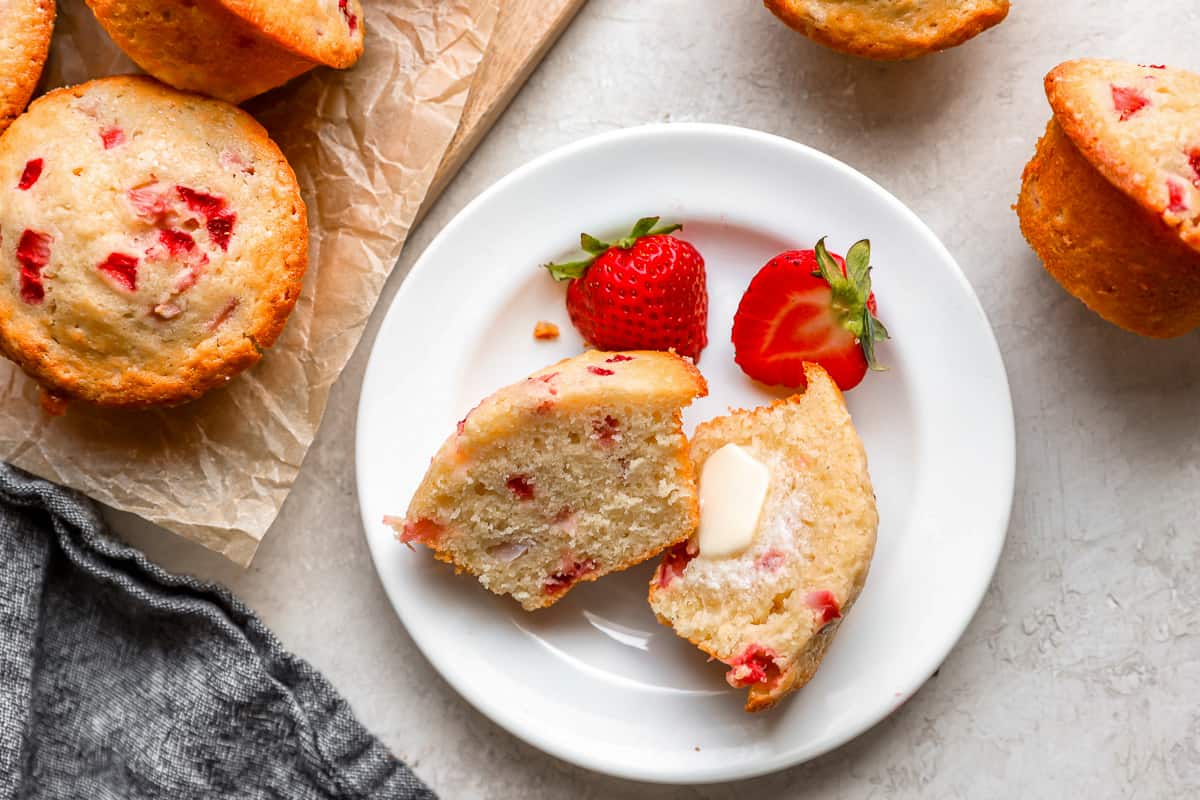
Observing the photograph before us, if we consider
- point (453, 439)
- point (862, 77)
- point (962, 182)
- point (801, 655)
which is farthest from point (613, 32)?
point (801, 655)

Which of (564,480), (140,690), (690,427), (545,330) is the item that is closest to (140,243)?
(545,330)

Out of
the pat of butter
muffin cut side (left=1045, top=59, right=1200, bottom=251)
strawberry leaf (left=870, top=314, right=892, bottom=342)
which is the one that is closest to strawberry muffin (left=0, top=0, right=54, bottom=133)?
the pat of butter

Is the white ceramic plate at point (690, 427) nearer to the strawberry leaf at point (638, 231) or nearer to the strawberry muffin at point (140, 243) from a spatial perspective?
the strawberry leaf at point (638, 231)

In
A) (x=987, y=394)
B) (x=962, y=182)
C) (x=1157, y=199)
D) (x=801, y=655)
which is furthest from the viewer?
(x=962, y=182)

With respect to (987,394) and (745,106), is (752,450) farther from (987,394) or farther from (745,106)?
(745,106)

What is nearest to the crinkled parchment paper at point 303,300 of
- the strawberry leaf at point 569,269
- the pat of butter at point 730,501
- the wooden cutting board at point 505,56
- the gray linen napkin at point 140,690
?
the wooden cutting board at point 505,56

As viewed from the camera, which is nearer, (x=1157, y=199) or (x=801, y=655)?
(x=1157, y=199)

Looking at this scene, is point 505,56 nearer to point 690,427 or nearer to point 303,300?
point 303,300
